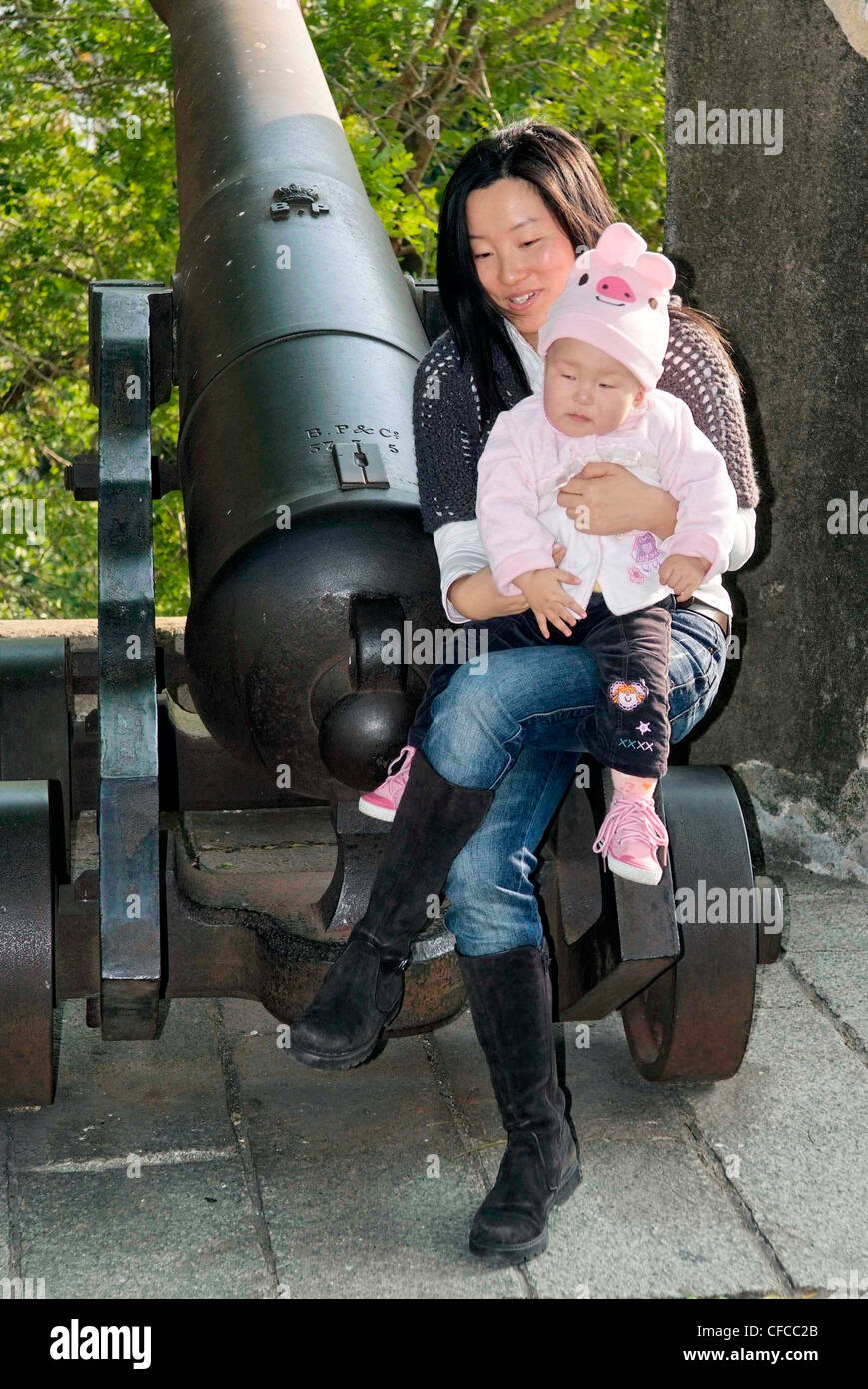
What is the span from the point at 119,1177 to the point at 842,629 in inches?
89.9

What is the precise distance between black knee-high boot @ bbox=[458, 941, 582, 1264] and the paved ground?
0.09 metres

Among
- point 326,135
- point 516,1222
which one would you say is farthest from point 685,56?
point 516,1222

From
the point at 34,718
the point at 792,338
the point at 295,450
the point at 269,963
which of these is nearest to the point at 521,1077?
the point at 269,963

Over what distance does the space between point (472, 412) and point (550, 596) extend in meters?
0.41

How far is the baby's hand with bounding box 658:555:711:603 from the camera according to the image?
251 centimetres

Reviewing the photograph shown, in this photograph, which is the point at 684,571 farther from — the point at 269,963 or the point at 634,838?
the point at 269,963

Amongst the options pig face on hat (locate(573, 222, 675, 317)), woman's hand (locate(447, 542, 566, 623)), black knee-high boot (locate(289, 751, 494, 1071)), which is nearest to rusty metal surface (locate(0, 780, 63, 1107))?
black knee-high boot (locate(289, 751, 494, 1071))

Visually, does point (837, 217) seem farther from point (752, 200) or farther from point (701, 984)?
point (701, 984)

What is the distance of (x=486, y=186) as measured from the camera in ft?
8.81

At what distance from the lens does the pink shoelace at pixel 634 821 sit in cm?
256

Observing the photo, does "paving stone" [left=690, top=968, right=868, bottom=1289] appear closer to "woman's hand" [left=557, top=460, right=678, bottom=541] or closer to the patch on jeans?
the patch on jeans

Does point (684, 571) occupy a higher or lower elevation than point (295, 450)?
lower

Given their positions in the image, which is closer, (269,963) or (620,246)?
(620,246)

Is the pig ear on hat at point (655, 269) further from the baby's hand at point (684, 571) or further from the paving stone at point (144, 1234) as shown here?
the paving stone at point (144, 1234)
